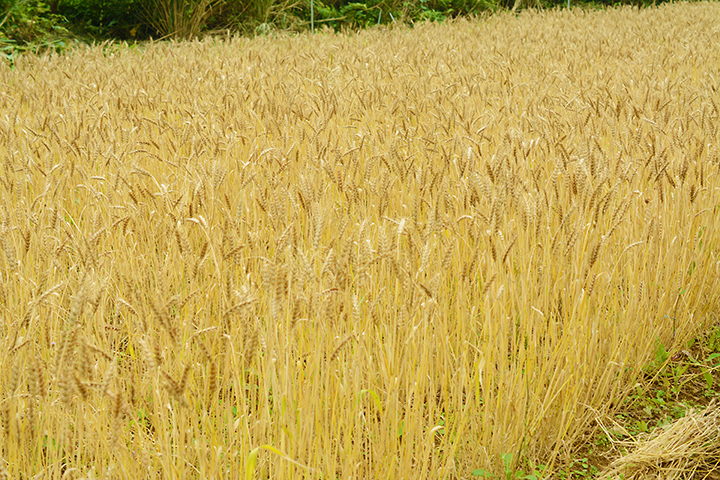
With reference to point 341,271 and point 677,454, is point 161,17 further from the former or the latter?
point 677,454

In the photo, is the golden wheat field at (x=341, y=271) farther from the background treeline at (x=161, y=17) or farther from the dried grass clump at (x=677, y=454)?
the background treeline at (x=161, y=17)

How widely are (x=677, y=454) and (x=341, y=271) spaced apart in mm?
874

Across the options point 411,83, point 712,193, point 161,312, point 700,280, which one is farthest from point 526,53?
point 161,312

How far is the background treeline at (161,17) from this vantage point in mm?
7902

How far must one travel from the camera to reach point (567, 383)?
5.55 ft

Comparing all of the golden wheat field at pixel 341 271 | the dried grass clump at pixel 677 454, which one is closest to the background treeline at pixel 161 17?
the golden wheat field at pixel 341 271

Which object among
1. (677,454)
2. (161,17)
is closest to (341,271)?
(677,454)

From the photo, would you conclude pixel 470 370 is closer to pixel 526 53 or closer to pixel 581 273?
pixel 581 273

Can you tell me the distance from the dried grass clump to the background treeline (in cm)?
710

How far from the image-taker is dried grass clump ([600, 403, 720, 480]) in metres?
1.56

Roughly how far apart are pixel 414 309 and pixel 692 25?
8760mm

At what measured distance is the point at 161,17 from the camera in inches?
362

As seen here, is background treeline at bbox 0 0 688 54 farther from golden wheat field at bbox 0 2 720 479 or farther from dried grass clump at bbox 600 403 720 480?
dried grass clump at bbox 600 403 720 480

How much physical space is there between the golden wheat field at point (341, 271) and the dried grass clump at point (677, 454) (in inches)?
5.6
